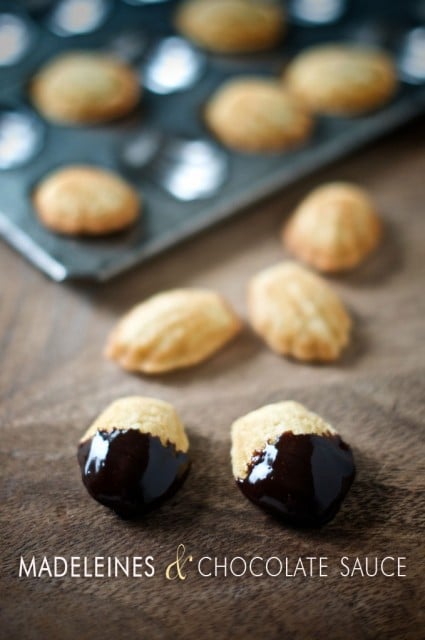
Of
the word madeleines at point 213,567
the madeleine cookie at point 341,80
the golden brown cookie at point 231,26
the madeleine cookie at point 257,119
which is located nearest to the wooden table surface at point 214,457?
the word madeleines at point 213,567

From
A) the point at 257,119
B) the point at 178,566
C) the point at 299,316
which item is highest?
the point at 257,119

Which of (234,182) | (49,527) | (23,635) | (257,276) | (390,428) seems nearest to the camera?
(23,635)

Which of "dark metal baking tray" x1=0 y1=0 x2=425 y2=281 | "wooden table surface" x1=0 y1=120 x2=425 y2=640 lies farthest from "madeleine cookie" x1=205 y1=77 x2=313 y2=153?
"wooden table surface" x1=0 y1=120 x2=425 y2=640

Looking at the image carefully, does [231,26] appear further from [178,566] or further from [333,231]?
[178,566]

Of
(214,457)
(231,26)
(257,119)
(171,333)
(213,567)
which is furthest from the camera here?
(231,26)

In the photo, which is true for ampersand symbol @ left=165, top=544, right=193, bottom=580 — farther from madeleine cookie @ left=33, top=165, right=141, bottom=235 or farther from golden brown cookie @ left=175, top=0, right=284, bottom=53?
golden brown cookie @ left=175, top=0, right=284, bottom=53

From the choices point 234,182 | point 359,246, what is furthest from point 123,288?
point 359,246

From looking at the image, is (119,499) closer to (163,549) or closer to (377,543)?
(163,549)

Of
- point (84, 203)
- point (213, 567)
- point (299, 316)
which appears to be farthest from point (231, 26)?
point (213, 567)
